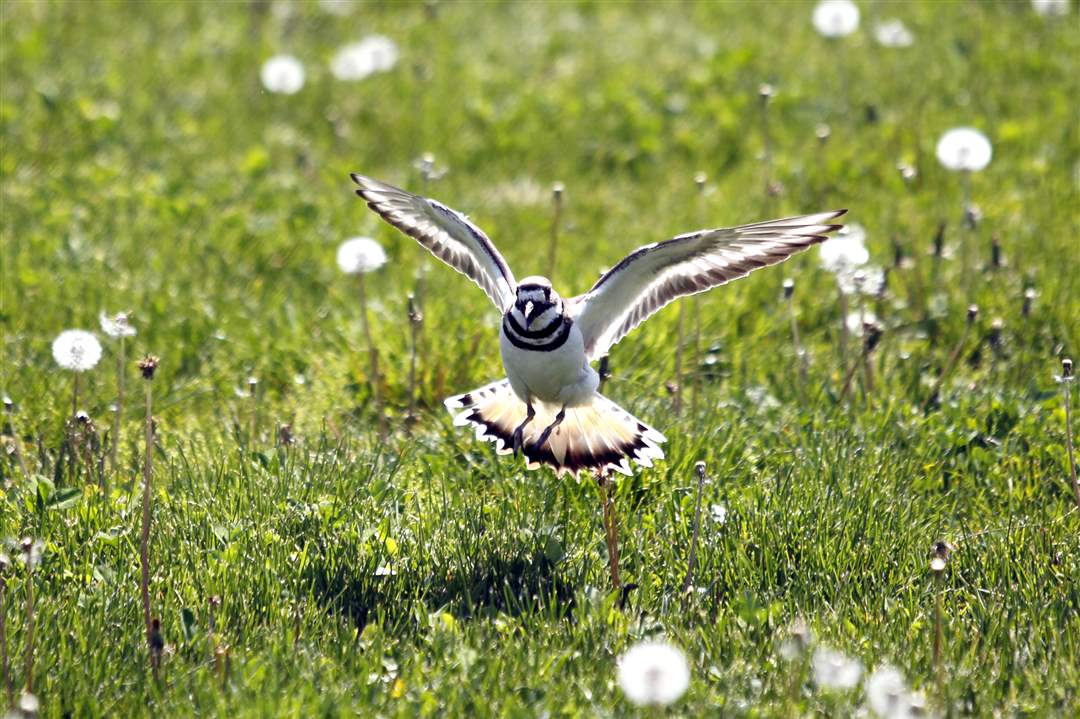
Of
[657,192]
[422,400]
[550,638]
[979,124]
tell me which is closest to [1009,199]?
[979,124]

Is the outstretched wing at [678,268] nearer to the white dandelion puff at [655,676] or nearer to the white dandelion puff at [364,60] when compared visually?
Answer: the white dandelion puff at [655,676]

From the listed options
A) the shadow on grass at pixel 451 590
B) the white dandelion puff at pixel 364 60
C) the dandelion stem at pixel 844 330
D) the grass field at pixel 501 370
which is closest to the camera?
the grass field at pixel 501 370

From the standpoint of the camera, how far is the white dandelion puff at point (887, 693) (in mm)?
3191

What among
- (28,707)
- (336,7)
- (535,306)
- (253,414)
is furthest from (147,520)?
(336,7)

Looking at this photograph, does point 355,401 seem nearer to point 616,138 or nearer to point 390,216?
point 390,216

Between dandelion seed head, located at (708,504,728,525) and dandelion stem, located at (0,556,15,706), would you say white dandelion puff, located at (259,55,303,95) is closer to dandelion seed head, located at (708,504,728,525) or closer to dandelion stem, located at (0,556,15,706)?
dandelion seed head, located at (708,504,728,525)

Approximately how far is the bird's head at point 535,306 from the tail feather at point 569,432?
0.36 m

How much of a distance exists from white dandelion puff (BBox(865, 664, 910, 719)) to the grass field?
0.30 ft

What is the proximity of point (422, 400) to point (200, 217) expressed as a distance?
6.58ft

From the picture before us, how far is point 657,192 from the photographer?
7621 mm

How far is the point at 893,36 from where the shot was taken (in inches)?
343

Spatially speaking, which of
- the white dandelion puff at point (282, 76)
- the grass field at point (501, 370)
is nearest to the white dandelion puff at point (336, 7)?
the grass field at point (501, 370)

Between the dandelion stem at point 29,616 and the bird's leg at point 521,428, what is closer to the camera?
the dandelion stem at point 29,616

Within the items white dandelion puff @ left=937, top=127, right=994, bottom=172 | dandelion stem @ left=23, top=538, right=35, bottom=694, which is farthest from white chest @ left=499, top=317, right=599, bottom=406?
white dandelion puff @ left=937, top=127, right=994, bottom=172
